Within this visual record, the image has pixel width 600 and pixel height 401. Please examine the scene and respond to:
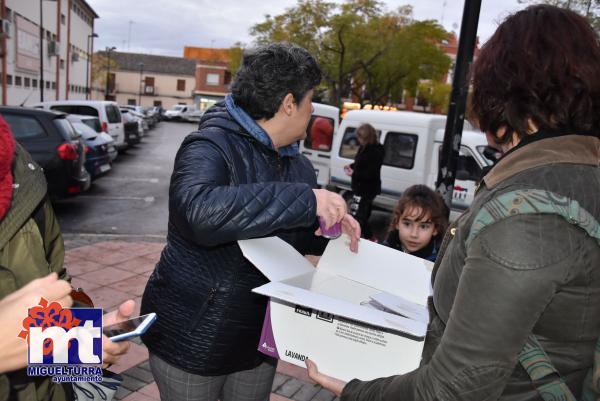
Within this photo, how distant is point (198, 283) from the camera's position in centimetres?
173

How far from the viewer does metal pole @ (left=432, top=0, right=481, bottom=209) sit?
3740 millimetres

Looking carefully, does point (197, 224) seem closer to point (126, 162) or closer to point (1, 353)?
point (1, 353)

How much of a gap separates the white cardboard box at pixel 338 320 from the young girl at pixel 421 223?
151 cm

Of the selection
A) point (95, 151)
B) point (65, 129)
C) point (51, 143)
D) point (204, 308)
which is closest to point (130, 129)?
point (95, 151)

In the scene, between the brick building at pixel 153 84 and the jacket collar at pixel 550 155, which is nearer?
the jacket collar at pixel 550 155

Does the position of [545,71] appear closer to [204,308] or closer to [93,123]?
[204,308]

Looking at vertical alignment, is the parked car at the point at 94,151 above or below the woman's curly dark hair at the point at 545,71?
below

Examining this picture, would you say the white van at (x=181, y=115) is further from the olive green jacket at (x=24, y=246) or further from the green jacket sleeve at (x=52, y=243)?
the olive green jacket at (x=24, y=246)

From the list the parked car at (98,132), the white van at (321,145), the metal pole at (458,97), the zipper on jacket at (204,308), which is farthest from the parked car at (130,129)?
the zipper on jacket at (204,308)

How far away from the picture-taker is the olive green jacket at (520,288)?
1.02m

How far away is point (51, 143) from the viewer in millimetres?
7781

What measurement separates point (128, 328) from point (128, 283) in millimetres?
4029

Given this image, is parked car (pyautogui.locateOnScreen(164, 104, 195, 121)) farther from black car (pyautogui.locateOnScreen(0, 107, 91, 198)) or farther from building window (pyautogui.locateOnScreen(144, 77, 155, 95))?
black car (pyautogui.locateOnScreen(0, 107, 91, 198))

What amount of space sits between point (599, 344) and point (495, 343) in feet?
1.00
